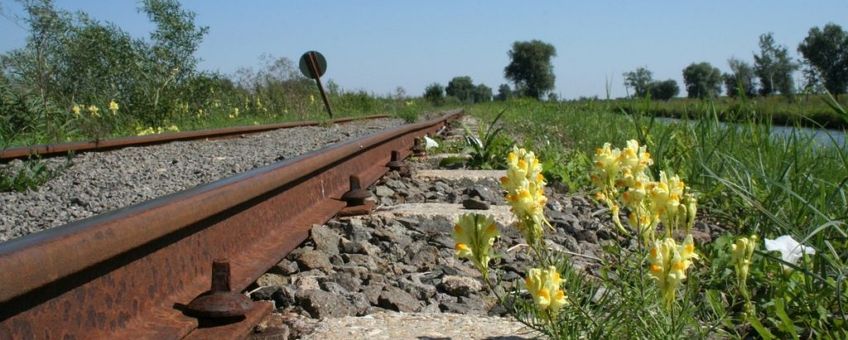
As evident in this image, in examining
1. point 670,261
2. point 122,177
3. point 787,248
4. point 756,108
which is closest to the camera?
point 670,261

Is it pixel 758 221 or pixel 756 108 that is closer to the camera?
pixel 758 221

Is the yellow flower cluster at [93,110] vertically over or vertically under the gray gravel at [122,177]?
over

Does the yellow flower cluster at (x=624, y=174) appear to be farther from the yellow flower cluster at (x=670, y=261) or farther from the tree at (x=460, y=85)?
the tree at (x=460, y=85)

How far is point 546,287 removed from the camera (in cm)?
159

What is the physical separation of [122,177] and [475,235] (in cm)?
369

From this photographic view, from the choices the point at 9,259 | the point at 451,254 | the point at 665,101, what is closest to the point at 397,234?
the point at 451,254

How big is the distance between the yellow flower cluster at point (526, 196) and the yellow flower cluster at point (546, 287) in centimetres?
13

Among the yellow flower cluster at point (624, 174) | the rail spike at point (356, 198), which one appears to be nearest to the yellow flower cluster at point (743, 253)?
the yellow flower cluster at point (624, 174)

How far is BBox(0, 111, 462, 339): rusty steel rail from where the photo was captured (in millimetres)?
1424

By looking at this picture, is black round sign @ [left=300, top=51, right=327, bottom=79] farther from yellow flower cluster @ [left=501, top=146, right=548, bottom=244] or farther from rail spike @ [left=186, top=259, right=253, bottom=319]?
yellow flower cluster @ [left=501, top=146, right=548, bottom=244]

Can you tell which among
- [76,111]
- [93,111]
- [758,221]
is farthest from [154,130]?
[758,221]

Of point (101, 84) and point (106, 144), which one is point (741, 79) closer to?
point (106, 144)

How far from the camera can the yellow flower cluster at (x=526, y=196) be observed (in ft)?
5.49

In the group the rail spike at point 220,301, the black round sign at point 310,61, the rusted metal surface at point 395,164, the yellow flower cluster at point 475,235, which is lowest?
the rusted metal surface at point 395,164
